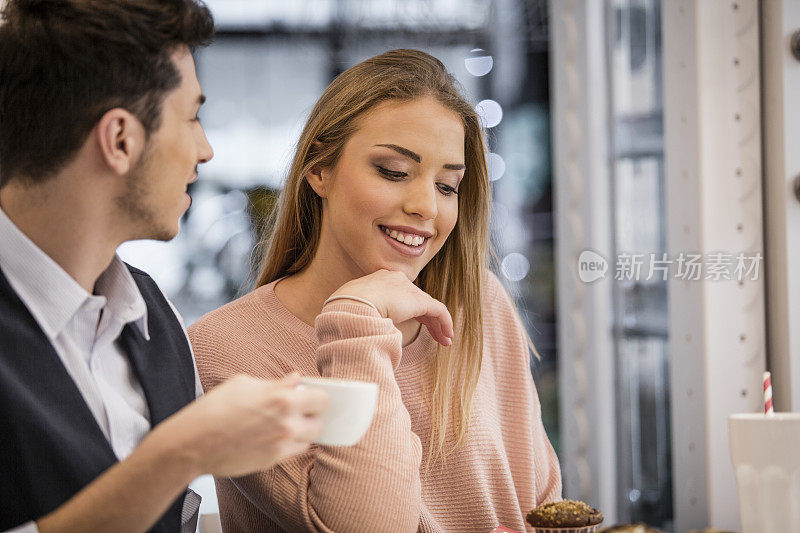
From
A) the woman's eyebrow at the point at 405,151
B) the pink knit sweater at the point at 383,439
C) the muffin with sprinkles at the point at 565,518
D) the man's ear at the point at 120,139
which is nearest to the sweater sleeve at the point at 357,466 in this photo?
the pink knit sweater at the point at 383,439

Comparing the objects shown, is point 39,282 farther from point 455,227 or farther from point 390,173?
point 455,227

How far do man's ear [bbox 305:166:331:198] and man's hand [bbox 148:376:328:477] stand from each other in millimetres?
713

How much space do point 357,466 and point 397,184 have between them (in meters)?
0.47

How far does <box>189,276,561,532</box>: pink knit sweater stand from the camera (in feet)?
3.55

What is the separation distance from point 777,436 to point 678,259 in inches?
39.8

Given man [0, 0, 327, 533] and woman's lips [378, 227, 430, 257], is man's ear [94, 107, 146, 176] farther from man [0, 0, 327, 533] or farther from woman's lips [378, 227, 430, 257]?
woman's lips [378, 227, 430, 257]

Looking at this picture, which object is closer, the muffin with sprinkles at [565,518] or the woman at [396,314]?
the muffin with sprinkles at [565,518]

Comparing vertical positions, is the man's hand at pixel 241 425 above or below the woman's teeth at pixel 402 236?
below

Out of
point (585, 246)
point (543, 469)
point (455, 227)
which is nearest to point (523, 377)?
point (543, 469)

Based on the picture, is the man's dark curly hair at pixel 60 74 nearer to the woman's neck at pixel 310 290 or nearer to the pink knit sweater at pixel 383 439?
the pink knit sweater at pixel 383 439

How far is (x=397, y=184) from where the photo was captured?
1.31 m

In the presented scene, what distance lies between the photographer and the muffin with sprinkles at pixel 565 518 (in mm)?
1034

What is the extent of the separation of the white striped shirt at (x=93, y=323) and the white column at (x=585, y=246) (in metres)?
1.78

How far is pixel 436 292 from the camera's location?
1.54m
